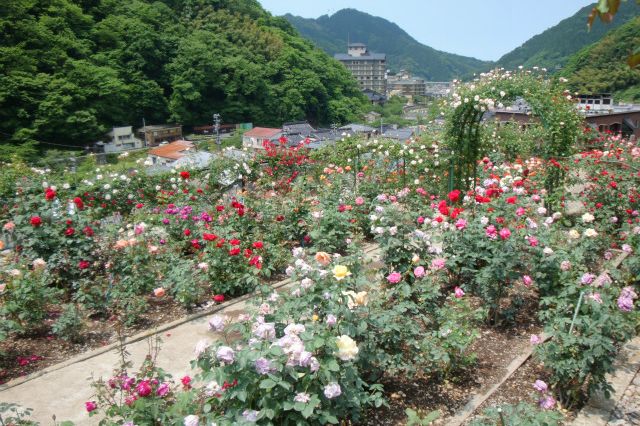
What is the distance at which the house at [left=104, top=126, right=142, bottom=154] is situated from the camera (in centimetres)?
3198

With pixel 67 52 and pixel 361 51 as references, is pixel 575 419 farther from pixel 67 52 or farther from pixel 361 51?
pixel 361 51

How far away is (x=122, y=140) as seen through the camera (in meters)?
33.6

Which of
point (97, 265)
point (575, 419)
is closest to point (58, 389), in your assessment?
point (97, 265)

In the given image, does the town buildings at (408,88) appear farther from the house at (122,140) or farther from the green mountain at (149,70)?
the house at (122,140)

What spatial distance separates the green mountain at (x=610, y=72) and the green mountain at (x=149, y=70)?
23262 mm

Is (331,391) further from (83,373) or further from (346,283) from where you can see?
(83,373)

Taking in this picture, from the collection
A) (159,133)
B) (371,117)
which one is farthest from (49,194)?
(371,117)

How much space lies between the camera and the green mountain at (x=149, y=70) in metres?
28.8

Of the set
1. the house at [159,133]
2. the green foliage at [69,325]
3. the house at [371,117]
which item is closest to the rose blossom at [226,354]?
the green foliage at [69,325]

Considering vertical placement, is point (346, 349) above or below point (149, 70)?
below

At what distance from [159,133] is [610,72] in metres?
40.4

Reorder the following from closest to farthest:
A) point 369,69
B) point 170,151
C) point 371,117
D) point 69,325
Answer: point 69,325 < point 170,151 < point 371,117 < point 369,69

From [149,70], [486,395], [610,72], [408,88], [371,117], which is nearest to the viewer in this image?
[486,395]

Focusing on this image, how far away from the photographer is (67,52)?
3259 cm
